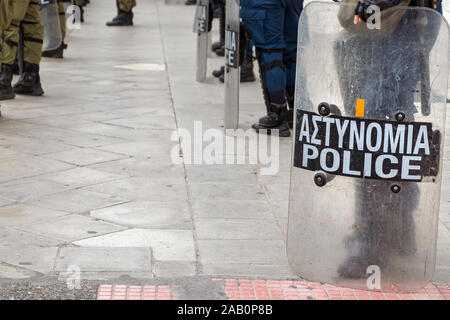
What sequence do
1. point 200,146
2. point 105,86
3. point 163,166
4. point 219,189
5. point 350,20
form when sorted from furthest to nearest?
point 105,86
point 200,146
point 163,166
point 219,189
point 350,20

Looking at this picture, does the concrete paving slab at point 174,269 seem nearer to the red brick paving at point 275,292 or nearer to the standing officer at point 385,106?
the red brick paving at point 275,292

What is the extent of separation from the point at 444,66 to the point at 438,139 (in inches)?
11.5

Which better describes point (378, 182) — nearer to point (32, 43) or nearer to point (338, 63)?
point (338, 63)

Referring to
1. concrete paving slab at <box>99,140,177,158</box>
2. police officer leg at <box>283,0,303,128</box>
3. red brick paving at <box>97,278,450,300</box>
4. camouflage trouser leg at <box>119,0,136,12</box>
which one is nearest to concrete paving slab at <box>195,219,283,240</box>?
red brick paving at <box>97,278,450,300</box>

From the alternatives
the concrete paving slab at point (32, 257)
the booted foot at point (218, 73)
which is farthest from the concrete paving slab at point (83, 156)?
the booted foot at point (218, 73)

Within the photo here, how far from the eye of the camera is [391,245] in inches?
142

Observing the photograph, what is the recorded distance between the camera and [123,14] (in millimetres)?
14047

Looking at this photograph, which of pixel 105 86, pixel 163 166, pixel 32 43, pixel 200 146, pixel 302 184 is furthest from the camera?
pixel 105 86

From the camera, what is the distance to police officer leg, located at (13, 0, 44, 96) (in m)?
8.21

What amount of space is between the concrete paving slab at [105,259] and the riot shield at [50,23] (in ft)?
17.6

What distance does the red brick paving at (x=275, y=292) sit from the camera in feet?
11.7

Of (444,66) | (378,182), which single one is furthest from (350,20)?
(378,182)

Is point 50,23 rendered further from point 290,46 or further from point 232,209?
point 232,209

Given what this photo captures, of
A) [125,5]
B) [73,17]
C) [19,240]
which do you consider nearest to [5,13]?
[19,240]
